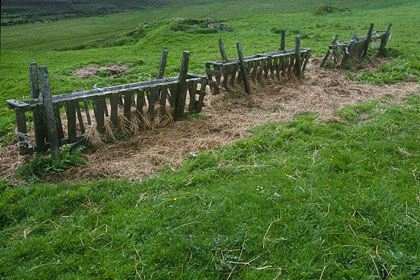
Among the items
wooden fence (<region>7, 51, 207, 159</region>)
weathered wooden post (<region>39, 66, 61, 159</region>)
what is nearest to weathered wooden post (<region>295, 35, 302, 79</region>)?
wooden fence (<region>7, 51, 207, 159</region>)

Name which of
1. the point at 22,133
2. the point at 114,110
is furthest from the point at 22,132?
the point at 114,110

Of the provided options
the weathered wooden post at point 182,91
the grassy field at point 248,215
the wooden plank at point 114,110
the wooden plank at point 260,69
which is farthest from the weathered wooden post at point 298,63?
the wooden plank at point 114,110

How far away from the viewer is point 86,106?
237 inches

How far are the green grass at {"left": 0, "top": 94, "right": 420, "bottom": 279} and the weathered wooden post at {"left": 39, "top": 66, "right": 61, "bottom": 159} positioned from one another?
2.71 feet

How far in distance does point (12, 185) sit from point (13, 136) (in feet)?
7.98

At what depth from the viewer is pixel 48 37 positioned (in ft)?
120

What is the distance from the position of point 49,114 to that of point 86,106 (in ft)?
2.98

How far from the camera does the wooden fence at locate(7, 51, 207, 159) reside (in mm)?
5145

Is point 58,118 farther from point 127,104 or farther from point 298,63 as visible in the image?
point 298,63

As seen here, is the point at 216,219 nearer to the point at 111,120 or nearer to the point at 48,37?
the point at 111,120

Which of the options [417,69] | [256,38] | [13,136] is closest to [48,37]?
[256,38]

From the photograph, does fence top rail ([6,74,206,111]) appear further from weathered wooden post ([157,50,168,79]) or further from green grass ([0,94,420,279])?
green grass ([0,94,420,279])

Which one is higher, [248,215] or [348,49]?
[348,49]

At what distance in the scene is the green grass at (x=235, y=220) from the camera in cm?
331
